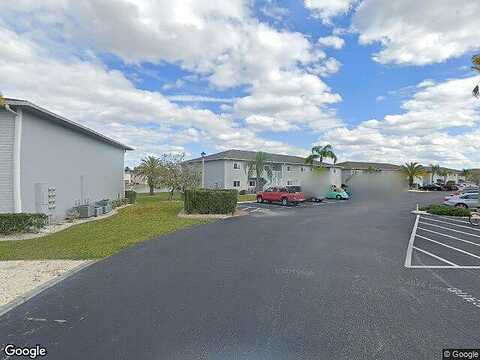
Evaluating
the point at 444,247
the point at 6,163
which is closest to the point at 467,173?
the point at 444,247

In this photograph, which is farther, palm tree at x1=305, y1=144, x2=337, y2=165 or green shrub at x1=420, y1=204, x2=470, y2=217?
palm tree at x1=305, y1=144, x2=337, y2=165

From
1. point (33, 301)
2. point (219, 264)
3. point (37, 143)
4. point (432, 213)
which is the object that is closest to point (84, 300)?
point (33, 301)

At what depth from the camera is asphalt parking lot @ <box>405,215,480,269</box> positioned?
8.11m

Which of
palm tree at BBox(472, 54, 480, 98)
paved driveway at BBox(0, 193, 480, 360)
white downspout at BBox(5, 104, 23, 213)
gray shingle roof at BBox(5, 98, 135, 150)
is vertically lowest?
paved driveway at BBox(0, 193, 480, 360)

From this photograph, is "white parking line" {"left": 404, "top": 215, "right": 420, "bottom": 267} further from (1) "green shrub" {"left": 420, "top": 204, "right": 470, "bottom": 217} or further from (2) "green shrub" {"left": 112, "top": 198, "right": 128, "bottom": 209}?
(2) "green shrub" {"left": 112, "top": 198, "right": 128, "bottom": 209}

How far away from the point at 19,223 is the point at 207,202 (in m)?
10.1

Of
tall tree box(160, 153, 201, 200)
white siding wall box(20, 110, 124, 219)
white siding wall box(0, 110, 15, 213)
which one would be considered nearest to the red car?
tall tree box(160, 153, 201, 200)

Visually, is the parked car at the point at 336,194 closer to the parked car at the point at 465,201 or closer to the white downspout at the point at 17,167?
the parked car at the point at 465,201

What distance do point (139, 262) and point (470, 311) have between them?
23.3ft

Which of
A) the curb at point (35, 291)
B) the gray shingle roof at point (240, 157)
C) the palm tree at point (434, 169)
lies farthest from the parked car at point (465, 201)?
the palm tree at point (434, 169)

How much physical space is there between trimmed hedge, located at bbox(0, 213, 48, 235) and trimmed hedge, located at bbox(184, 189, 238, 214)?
875 cm

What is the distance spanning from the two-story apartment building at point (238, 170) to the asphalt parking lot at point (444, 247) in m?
27.9

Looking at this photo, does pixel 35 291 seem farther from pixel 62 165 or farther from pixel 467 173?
pixel 467 173

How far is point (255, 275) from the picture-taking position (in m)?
6.82
